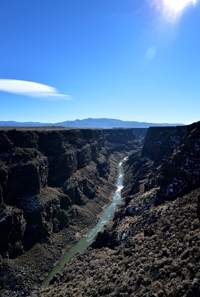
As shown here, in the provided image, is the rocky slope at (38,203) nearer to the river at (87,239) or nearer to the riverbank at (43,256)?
the riverbank at (43,256)

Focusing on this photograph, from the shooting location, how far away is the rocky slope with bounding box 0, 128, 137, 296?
4444 centimetres

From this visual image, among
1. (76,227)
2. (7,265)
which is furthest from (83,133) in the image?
(7,265)

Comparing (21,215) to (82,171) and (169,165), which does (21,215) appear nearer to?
(169,165)

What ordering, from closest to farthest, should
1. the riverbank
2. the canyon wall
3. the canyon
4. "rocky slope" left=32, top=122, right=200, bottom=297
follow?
1. "rocky slope" left=32, top=122, right=200, bottom=297
2. the canyon
3. the riverbank
4. the canyon wall

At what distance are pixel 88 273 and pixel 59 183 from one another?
40.1 m

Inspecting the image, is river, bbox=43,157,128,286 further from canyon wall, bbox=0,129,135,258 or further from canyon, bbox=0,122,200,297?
canyon wall, bbox=0,129,135,258

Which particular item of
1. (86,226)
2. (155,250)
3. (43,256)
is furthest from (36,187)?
(155,250)

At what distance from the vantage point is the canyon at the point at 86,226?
24.1 metres

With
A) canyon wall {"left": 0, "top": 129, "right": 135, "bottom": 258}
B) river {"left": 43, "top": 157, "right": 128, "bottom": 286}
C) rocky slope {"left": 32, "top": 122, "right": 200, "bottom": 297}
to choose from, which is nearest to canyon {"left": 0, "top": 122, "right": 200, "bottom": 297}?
rocky slope {"left": 32, "top": 122, "right": 200, "bottom": 297}

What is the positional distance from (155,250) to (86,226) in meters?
39.2

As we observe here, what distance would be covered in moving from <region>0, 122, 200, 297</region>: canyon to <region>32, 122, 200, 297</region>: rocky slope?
111 millimetres

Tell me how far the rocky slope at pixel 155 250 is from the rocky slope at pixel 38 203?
28.8 feet

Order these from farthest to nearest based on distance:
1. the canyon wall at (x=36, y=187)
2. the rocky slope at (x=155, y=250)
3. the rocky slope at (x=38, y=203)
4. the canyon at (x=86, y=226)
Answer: the canyon wall at (x=36, y=187), the rocky slope at (x=38, y=203), the canyon at (x=86, y=226), the rocky slope at (x=155, y=250)

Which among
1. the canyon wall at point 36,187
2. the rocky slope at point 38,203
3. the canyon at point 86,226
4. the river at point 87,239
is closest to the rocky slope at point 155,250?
the canyon at point 86,226
